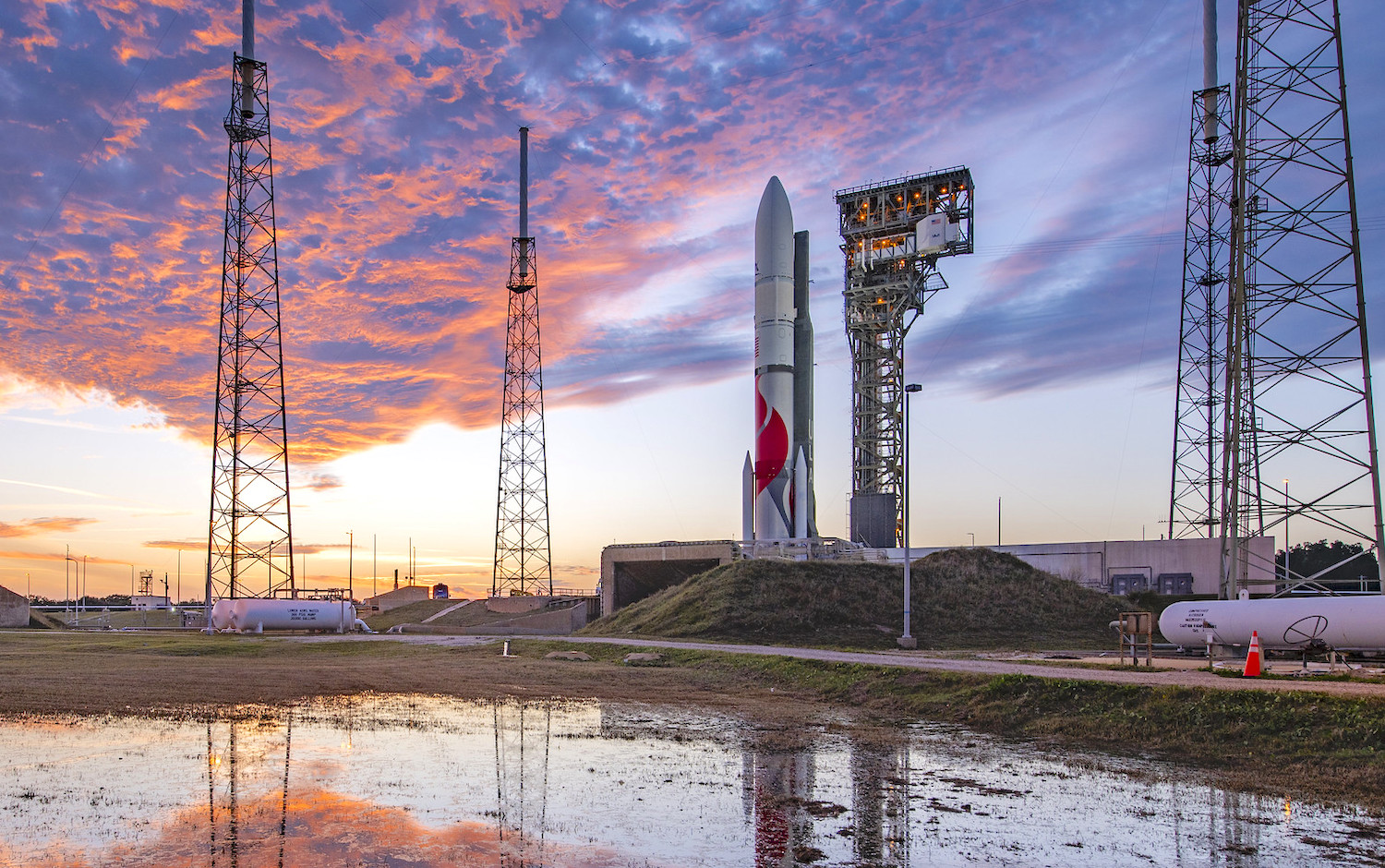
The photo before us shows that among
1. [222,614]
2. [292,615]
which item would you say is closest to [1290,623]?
[292,615]

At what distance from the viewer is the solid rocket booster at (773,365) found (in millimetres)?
51625

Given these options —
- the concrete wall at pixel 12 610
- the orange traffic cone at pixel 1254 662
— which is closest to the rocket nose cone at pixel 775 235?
the orange traffic cone at pixel 1254 662

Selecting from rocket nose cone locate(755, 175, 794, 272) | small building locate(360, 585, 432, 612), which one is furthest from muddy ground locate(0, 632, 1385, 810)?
small building locate(360, 585, 432, 612)

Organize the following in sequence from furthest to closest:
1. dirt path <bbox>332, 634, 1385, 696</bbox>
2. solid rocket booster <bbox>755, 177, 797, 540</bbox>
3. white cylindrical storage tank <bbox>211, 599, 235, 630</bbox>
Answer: white cylindrical storage tank <bbox>211, 599, 235, 630</bbox>
solid rocket booster <bbox>755, 177, 797, 540</bbox>
dirt path <bbox>332, 634, 1385, 696</bbox>

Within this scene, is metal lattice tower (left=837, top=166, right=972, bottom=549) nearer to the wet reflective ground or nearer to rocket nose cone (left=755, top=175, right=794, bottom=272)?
rocket nose cone (left=755, top=175, right=794, bottom=272)

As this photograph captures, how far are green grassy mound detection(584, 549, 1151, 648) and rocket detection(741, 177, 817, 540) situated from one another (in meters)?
4.92

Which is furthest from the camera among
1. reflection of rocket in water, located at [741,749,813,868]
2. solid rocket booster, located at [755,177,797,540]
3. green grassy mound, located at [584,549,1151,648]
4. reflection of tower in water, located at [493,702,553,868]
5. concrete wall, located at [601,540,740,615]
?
concrete wall, located at [601,540,740,615]

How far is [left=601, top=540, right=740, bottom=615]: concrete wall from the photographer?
5334 cm

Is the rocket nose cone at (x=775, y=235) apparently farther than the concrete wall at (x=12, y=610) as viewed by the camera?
No

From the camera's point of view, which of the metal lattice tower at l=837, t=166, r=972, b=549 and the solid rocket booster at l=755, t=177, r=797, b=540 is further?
the metal lattice tower at l=837, t=166, r=972, b=549

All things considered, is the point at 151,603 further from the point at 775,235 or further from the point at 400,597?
the point at 775,235

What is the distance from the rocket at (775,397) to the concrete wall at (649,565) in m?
Result: 2.90

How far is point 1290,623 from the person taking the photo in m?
25.9

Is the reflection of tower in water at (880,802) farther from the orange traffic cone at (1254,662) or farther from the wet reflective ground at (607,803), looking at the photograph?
the orange traffic cone at (1254,662)
